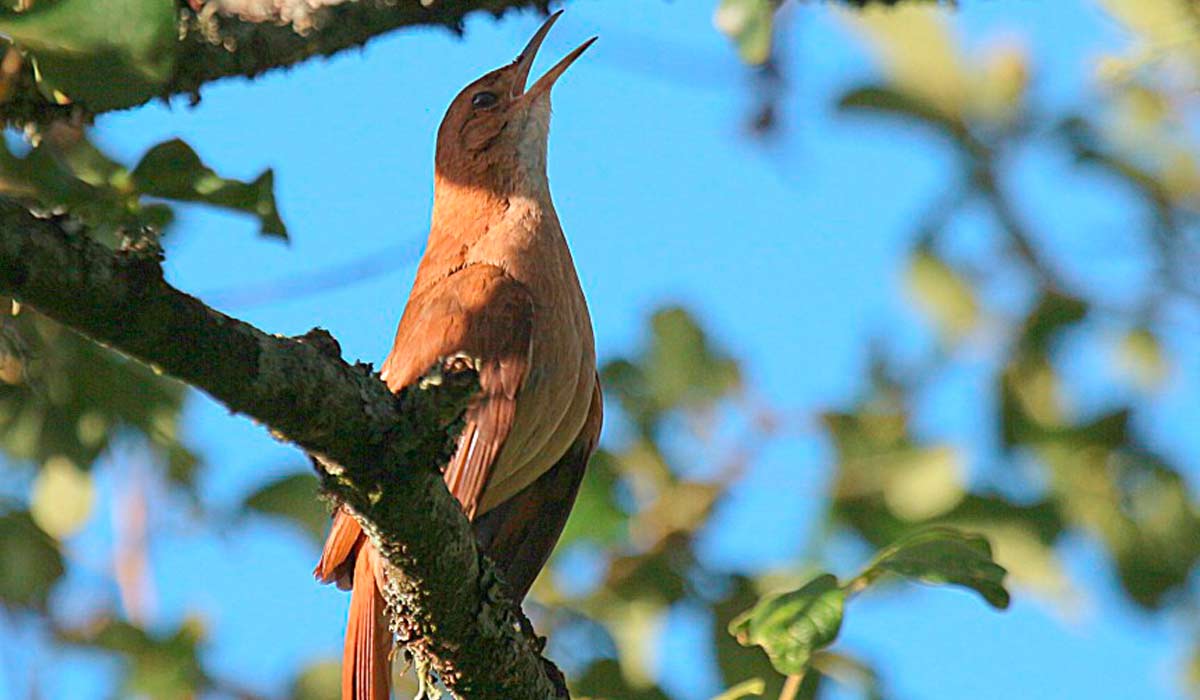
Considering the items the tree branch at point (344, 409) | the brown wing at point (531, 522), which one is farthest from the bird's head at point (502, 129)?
the tree branch at point (344, 409)

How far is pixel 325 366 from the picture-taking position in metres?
2.11

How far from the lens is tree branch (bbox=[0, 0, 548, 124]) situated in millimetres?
2713

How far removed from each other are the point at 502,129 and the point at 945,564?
240cm

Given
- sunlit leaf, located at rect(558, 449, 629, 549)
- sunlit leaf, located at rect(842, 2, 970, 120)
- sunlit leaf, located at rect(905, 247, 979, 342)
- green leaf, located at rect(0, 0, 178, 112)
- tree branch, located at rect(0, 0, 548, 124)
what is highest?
sunlit leaf, located at rect(842, 2, 970, 120)

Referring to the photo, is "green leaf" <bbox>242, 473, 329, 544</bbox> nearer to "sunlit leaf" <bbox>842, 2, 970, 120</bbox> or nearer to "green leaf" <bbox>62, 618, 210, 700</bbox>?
"green leaf" <bbox>62, 618, 210, 700</bbox>

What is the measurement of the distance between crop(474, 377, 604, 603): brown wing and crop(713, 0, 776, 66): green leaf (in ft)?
3.69

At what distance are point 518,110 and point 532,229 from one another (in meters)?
0.76

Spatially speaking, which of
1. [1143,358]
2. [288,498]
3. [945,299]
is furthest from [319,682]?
[1143,358]

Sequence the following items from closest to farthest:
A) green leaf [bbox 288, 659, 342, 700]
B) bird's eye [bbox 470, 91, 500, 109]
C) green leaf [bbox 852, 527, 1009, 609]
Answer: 1. green leaf [bbox 852, 527, 1009, 609]
2. green leaf [bbox 288, 659, 342, 700]
3. bird's eye [bbox 470, 91, 500, 109]

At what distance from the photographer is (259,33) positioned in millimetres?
2770

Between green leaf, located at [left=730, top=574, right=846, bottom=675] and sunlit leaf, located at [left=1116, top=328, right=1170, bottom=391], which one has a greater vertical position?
sunlit leaf, located at [left=1116, top=328, right=1170, bottom=391]

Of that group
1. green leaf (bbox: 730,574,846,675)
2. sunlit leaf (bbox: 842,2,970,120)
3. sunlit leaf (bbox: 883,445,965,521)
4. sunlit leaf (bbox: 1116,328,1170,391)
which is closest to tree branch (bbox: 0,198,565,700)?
green leaf (bbox: 730,574,846,675)

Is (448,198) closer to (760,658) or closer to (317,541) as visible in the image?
(317,541)

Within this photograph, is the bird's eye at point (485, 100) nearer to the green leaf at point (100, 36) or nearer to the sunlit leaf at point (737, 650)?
the sunlit leaf at point (737, 650)
